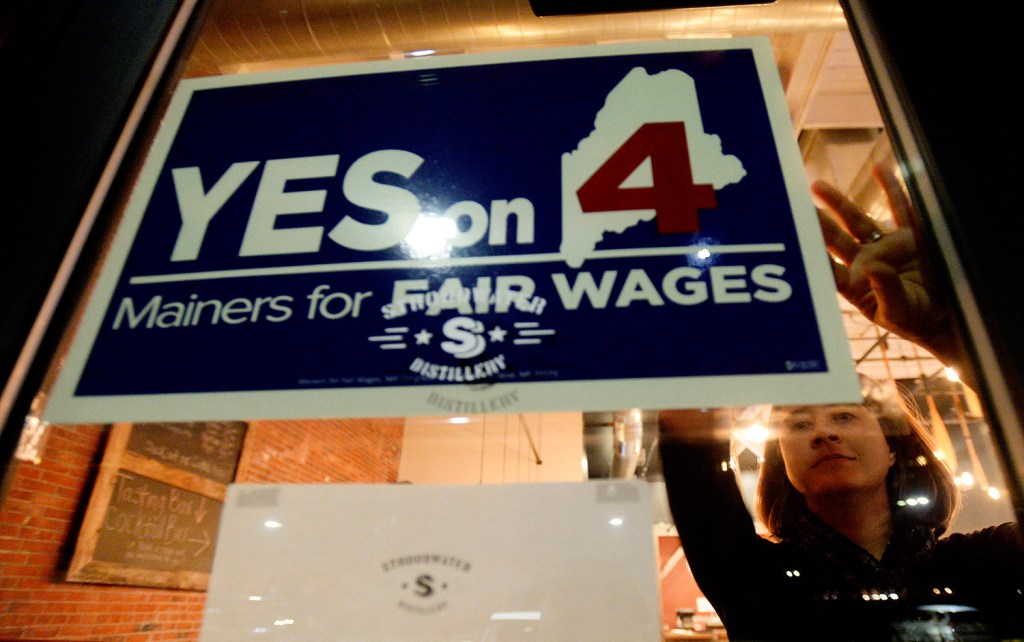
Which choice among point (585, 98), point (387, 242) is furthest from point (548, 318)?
point (585, 98)

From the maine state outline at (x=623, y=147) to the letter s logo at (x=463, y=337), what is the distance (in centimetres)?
15

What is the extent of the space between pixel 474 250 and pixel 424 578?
0.42m

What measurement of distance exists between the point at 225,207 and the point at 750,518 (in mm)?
859

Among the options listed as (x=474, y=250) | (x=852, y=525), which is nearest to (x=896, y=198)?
(x=852, y=525)

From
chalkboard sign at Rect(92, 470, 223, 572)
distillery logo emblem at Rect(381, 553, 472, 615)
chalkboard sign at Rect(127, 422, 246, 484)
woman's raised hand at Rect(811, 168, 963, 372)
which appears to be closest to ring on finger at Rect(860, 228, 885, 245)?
woman's raised hand at Rect(811, 168, 963, 372)

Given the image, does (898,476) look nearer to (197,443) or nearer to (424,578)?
(424,578)

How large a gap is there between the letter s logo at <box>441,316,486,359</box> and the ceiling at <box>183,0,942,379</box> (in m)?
0.55

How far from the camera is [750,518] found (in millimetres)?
739

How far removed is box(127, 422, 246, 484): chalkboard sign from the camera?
3.28 feet

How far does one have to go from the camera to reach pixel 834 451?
0.75 metres

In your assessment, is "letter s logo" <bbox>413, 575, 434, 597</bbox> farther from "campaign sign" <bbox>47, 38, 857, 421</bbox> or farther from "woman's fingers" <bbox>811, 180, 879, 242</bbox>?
"woman's fingers" <bbox>811, 180, 879, 242</bbox>

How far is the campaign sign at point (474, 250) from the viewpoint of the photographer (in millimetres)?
714

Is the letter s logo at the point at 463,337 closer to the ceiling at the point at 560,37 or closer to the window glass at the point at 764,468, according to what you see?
the window glass at the point at 764,468

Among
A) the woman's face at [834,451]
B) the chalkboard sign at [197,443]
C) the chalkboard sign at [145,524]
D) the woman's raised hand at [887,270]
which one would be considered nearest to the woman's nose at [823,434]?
the woman's face at [834,451]
